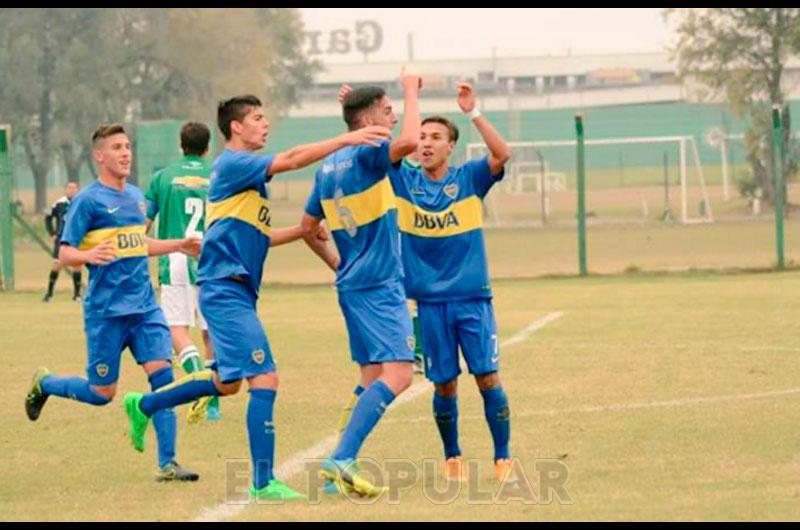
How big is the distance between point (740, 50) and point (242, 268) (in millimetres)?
43221

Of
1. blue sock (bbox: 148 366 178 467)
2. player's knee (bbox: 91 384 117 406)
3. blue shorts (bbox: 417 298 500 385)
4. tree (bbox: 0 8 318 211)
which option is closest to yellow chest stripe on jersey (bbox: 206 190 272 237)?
blue shorts (bbox: 417 298 500 385)

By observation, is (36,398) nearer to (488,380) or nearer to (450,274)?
(450,274)

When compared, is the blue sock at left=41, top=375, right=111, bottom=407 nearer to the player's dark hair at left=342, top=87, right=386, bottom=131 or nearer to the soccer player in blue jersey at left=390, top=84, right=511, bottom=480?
the soccer player in blue jersey at left=390, top=84, right=511, bottom=480

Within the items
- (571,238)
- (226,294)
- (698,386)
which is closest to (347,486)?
(226,294)

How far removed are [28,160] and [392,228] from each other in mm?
55014

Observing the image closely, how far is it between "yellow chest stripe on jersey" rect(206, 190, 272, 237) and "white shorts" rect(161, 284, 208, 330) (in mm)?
4526

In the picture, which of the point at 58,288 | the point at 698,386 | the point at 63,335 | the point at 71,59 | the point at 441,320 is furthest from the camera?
the point at 71,59

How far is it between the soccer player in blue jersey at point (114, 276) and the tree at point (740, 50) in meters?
39.2

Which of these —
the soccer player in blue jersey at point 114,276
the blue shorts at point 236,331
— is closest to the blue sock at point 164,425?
the soccer player in blue jersey at point 114,276

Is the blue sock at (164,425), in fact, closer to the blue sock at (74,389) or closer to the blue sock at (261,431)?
the blue sock at (74,389)

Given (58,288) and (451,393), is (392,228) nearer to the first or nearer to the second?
(451,393)

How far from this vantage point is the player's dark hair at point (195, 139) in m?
13.6

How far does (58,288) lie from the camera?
100ft

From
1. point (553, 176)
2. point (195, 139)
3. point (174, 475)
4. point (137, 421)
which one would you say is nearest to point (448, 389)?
point (174, 475)
